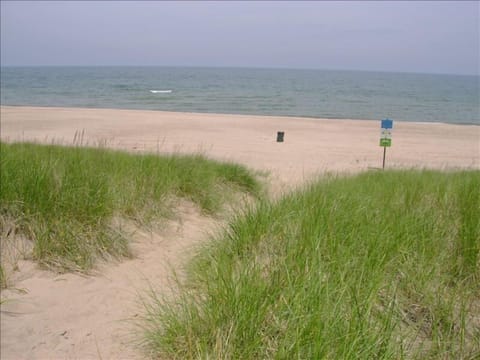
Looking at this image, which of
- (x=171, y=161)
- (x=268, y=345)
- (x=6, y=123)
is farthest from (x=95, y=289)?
(x=6, y=123)

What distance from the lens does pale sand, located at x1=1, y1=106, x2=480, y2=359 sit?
2836mm

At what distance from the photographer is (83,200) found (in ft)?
13.7

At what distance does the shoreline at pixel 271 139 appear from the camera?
1186cm

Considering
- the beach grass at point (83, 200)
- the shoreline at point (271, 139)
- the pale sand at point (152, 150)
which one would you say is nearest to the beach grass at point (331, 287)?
the pale sand at point (152, 150)

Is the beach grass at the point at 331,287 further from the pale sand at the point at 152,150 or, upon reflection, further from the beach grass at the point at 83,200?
the beach grass at the point at 83,200

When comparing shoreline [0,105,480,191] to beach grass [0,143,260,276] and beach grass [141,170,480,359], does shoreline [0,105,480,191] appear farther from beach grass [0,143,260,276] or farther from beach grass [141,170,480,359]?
beach grass [141,170,480,359]

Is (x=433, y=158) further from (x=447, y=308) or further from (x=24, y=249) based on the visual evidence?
(x=24, y=249)

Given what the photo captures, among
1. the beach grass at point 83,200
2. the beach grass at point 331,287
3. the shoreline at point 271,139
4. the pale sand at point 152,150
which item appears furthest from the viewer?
the shoreline at point 271,139

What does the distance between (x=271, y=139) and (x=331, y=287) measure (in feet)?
45.9

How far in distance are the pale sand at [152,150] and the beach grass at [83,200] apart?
0.20 metres

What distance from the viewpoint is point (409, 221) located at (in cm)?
382

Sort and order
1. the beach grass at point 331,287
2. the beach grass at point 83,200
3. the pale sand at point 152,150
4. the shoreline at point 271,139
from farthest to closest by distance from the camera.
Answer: the shoreline at point 271,139 → the beach grass at point 83,200 → the pale sand at point 152,150 → the beach grass at point 331,287

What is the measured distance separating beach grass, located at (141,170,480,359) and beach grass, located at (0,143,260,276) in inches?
40.5


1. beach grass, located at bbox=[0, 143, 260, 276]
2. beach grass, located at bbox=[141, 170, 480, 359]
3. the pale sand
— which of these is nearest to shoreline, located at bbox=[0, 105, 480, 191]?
the pale sand
